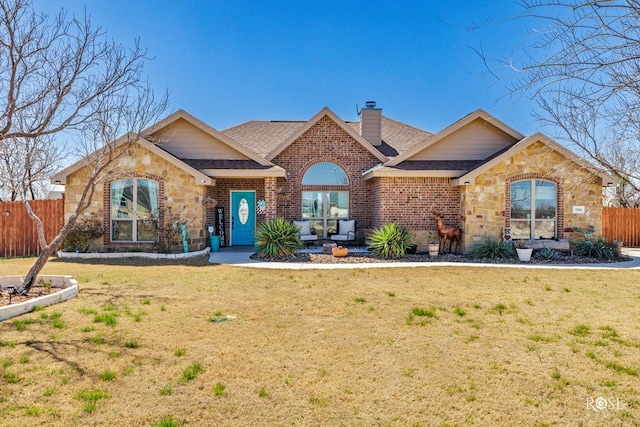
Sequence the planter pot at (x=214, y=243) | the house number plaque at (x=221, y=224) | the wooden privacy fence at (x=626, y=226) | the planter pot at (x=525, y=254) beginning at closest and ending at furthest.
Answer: the planter pot at (x=525, y=254) < the planter pot at (x=214, y=243) < the house number plaque at (x=221, y=224) < the wooden privacy fence at (x=626, y=226)

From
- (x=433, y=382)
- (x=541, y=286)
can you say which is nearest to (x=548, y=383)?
(x=433, y=382)

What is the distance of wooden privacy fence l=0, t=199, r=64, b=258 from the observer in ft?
43.9

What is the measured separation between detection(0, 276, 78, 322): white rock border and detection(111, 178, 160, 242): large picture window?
5326mm

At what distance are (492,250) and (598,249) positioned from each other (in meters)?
3.40

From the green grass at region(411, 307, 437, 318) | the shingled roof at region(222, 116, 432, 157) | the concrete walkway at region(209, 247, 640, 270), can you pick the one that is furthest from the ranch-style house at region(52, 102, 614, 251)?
the green grass at region(411, 307, 437, 318)

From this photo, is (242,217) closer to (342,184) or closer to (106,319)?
(342,184)

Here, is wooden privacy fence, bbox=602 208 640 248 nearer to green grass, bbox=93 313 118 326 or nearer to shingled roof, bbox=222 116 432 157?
shingled roof, bbox=222 116 432 157

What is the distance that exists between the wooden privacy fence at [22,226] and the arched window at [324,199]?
9.04 metres

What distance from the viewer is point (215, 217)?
50.5 ft

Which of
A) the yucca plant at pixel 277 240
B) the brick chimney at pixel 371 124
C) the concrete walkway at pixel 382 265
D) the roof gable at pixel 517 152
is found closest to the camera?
the concrete walkway at pixel 382 265

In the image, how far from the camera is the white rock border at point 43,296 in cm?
561

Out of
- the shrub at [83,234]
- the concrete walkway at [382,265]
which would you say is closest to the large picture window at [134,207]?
the shrub at [83,234]

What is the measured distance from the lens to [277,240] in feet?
39.8

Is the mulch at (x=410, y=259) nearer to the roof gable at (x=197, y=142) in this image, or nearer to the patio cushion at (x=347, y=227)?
the patio cushion at (x=347, y=227)
